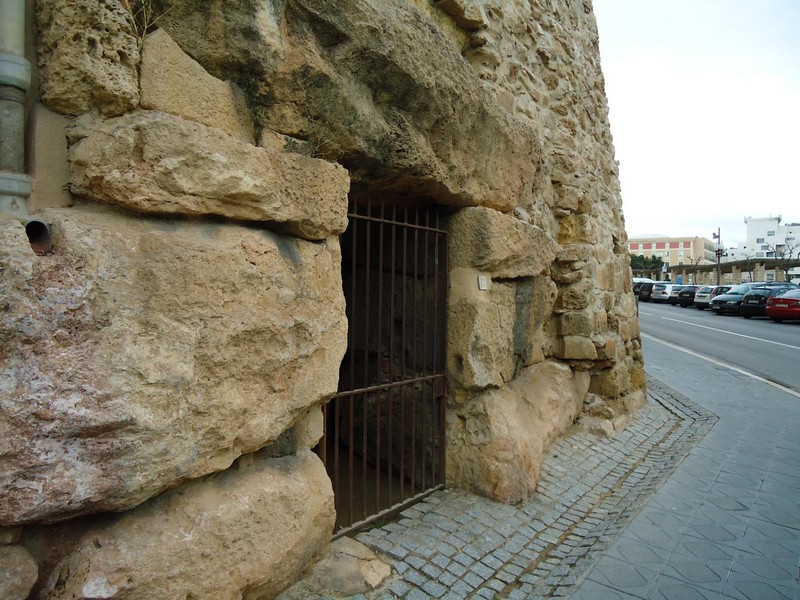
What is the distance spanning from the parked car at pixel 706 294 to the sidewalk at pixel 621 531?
22.5 metres

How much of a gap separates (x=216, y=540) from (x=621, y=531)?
242cm

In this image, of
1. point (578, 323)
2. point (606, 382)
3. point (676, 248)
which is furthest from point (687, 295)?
point (676, 248)

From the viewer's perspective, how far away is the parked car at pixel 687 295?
26.6 metres

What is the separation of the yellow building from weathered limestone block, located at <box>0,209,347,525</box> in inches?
3296

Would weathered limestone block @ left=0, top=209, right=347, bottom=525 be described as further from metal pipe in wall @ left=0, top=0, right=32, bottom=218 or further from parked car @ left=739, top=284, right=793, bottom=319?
parked car @ left=739, top=284, right=793, bottom=319

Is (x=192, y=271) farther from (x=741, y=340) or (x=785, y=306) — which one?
(x=785, y=306)

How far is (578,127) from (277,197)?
3944mm

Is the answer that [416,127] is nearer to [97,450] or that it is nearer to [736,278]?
[97,450]

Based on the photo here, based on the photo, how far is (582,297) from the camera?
4.82 meters

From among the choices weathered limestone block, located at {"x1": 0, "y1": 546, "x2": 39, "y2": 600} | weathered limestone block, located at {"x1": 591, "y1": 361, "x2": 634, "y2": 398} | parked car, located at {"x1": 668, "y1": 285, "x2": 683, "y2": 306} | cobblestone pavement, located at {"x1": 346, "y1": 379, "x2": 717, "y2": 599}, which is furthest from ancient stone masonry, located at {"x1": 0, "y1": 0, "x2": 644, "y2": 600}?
parked car, located at {"x1": 668, "y1": 285, "x2": 683, "y2": 306}

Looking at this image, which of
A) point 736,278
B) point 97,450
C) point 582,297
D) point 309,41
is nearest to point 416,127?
point 309,41

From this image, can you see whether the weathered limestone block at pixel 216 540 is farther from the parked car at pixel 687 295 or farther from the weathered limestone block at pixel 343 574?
the parked car at pixel 687 295

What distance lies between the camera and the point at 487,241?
3.32 meters

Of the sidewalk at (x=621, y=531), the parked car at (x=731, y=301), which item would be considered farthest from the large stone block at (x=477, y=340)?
the parked car at (x=731, y=301)
